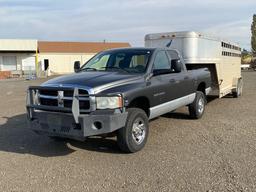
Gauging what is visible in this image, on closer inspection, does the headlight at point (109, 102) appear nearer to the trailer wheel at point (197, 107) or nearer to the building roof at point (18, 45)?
the trailer wheel at point (197, 107)

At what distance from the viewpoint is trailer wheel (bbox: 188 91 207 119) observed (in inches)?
368

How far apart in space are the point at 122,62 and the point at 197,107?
9.51 ft

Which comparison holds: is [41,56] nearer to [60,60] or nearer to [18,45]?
[60,60]

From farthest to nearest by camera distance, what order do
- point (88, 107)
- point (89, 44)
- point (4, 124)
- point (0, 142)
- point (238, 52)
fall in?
1. point (89, 44)
2. point (238, 52)
3. point (4, 124)
4. point (0, 142)
5. point (88, 107)

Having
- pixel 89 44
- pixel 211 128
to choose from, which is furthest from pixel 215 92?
pixel 89 44

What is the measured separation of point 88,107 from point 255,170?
2.79m

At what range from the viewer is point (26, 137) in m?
7.82

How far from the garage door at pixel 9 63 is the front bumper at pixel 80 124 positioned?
47.8m

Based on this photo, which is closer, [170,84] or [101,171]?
[101,171]

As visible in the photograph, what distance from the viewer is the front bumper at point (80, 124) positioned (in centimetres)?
584

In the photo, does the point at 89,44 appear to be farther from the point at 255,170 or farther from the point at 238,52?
the point at 255,170

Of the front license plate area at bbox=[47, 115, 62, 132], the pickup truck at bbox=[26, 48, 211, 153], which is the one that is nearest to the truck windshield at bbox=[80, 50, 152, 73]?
the pickup truck at bbox=[26, 48, 211, 153]

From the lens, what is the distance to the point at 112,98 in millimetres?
5973

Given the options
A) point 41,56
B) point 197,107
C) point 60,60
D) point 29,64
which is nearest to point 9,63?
point 29,64
